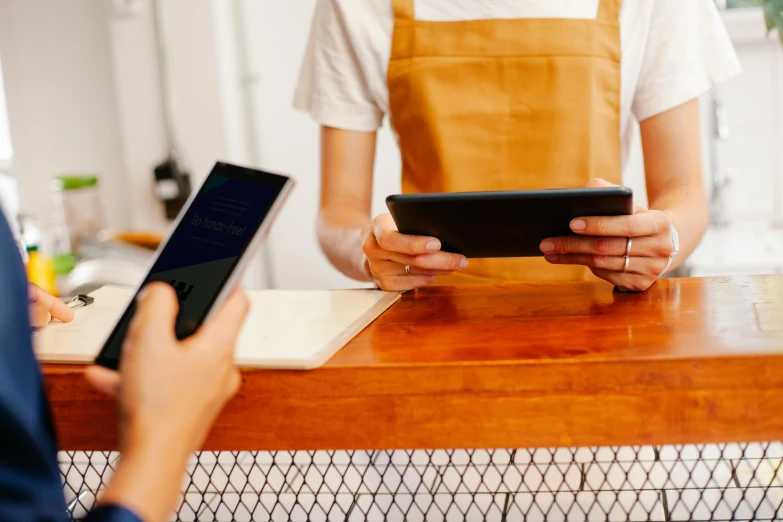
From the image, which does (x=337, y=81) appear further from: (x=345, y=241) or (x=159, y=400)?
(x=159, y=400)

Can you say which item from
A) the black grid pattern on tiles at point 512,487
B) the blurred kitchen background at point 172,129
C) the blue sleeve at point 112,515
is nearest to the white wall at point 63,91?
the blurred kitchen background at point 172,129

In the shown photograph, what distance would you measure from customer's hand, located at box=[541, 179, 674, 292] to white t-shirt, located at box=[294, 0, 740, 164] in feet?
1.50

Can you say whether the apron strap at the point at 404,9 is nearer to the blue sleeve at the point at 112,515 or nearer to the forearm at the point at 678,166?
the forearm at the point at 678,166

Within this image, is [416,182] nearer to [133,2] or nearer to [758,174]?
[758,174]

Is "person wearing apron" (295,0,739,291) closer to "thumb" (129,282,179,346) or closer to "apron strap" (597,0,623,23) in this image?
"apron strap" (597,0,623,23)

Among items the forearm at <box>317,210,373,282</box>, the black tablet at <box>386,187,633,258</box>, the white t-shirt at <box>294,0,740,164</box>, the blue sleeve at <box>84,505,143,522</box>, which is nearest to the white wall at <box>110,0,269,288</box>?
the white t-shirt at <box>294,0,740,164</box>

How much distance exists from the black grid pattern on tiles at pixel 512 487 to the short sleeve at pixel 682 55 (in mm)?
674

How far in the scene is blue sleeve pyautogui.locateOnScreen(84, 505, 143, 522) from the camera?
19.3 inches

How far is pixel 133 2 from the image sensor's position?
303 cm

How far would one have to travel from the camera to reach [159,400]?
539 millimetres

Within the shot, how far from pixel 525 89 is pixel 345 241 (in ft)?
1.34

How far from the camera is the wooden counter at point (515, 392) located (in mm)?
663

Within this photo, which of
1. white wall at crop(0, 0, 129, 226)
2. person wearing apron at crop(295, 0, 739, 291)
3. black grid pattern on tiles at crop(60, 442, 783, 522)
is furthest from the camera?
white wall at crop(0, 0, 129, 226)

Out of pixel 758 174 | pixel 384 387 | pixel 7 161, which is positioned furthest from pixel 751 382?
pixel 7 161
